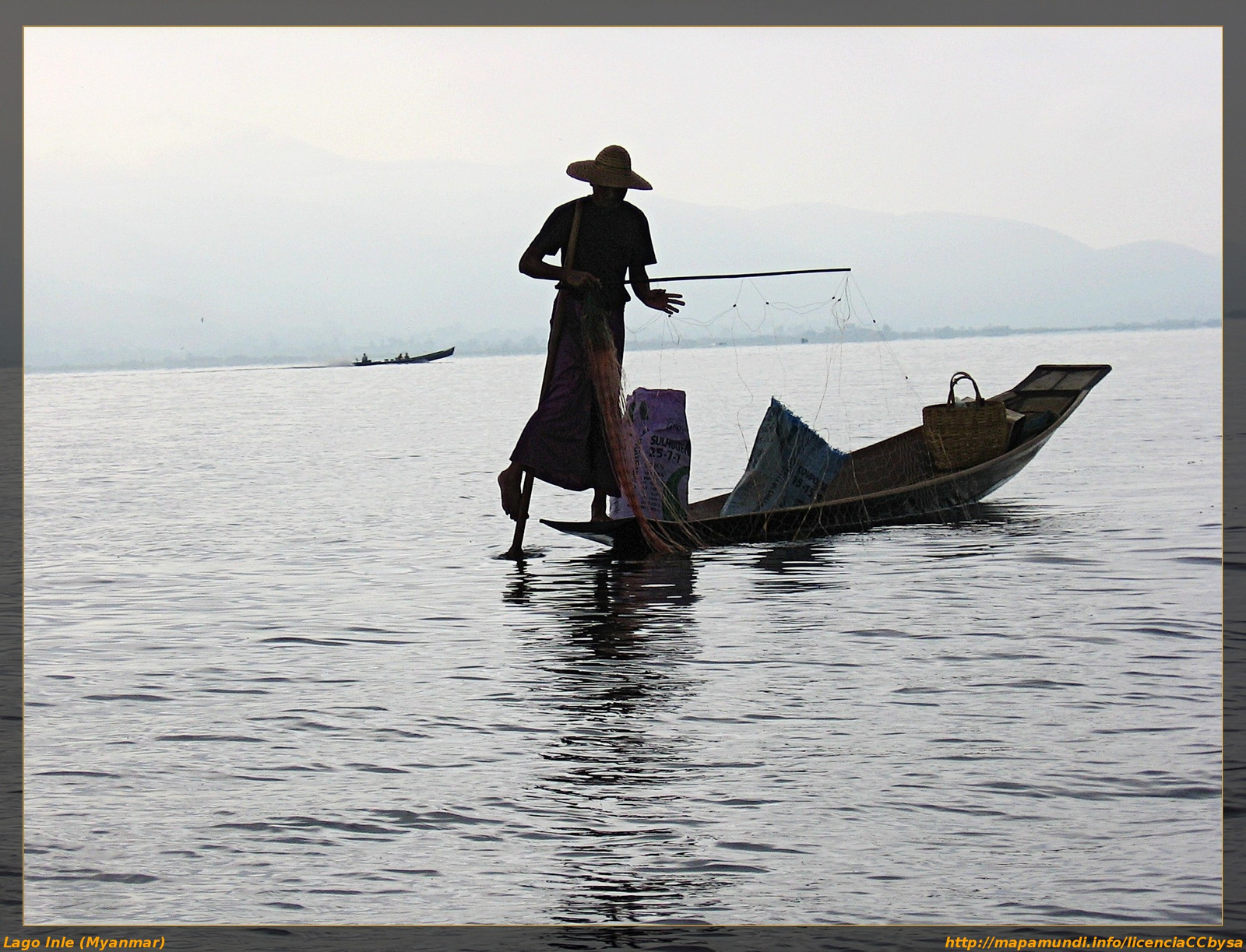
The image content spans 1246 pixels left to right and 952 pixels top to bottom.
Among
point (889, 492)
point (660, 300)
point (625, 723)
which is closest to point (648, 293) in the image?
point (660, 300)

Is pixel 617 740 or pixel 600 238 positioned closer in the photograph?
pixel 617 740

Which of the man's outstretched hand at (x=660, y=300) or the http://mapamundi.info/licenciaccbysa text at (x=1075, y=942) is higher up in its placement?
the man's outstretched hand at (x=660, y=300)

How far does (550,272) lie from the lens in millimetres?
8984

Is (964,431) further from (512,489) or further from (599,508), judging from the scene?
Answer: (512,489)

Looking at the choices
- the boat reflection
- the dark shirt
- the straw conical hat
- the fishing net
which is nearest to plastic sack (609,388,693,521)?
the fishing net

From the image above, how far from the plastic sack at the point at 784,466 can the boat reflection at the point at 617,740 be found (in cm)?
166

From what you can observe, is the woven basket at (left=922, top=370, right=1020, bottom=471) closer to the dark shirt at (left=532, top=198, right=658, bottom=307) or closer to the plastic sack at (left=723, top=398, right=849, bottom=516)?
the plastic sack at (left=723, top=398, right=849, bottom=516)

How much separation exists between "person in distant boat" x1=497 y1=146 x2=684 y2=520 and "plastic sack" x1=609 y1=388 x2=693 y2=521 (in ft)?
1.30

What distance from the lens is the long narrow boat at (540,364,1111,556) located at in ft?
31.9

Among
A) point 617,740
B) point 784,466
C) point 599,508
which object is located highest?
point 784,466

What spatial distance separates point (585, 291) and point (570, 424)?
808 mm

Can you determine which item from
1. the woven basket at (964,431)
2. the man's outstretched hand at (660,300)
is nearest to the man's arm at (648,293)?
the man's outstretched hand at (660,300)

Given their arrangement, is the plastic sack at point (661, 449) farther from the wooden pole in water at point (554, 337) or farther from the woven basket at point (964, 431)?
the woven basket at point (964, 431)

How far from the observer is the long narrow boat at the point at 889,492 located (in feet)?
31.9
